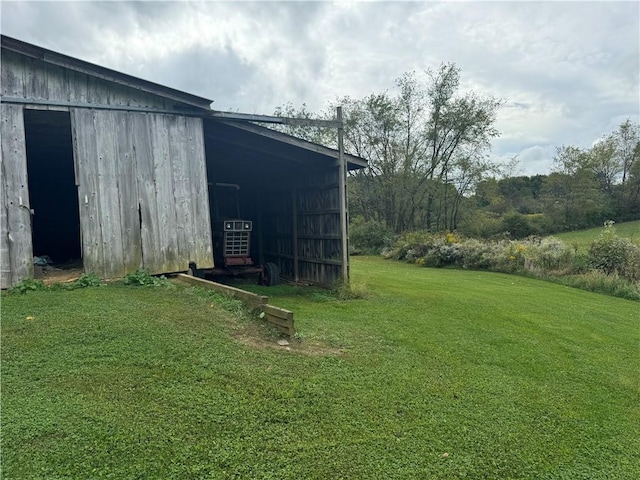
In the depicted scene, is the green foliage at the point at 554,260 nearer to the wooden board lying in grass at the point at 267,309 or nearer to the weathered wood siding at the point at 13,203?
the wooden board lying in grass at the point at 267,309

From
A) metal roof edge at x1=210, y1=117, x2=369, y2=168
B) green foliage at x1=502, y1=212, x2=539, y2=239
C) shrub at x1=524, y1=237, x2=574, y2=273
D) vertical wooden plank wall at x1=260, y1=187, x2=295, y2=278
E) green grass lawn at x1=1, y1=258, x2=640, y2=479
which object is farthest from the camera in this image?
green foliage at x1=502, y1=212, x2=539, y2=239

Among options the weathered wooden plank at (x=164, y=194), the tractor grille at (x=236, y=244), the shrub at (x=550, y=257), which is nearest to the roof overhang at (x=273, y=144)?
the weathered wooden plank at (x=164, y=194)

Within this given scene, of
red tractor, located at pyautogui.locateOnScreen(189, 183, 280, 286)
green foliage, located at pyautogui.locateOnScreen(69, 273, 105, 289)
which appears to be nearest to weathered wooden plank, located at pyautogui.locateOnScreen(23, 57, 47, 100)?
green foliage, located at pyautogui.locateOnScreen(69, 273, 105, 289)

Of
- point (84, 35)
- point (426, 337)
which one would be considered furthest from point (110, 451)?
point (84, 35)

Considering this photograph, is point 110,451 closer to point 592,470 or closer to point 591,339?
point 592,470

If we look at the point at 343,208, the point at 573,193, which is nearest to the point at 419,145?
the point at 573,193

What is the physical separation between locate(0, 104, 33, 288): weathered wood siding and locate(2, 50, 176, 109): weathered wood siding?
0.98 ft

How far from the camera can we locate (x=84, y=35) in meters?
7.64

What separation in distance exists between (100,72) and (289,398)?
5.28m

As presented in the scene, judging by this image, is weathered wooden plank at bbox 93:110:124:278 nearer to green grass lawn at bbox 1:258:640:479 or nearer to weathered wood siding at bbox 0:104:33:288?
green grass lawn at bbox 1:258:640:479

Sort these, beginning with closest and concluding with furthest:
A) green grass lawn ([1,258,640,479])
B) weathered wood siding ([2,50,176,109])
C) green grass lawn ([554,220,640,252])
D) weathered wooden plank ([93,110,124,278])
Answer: green grass lawn ([1,258,640,479])
weathered wood siding ([2,50,176,109])
weathered wooden plank ([93,110,124,278])
green grass lawn ([554,220,640,252])

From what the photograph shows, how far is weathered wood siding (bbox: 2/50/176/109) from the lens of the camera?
511 centimetres

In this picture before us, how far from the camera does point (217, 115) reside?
21.8 feet

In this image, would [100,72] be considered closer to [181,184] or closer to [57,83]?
[57,83]
